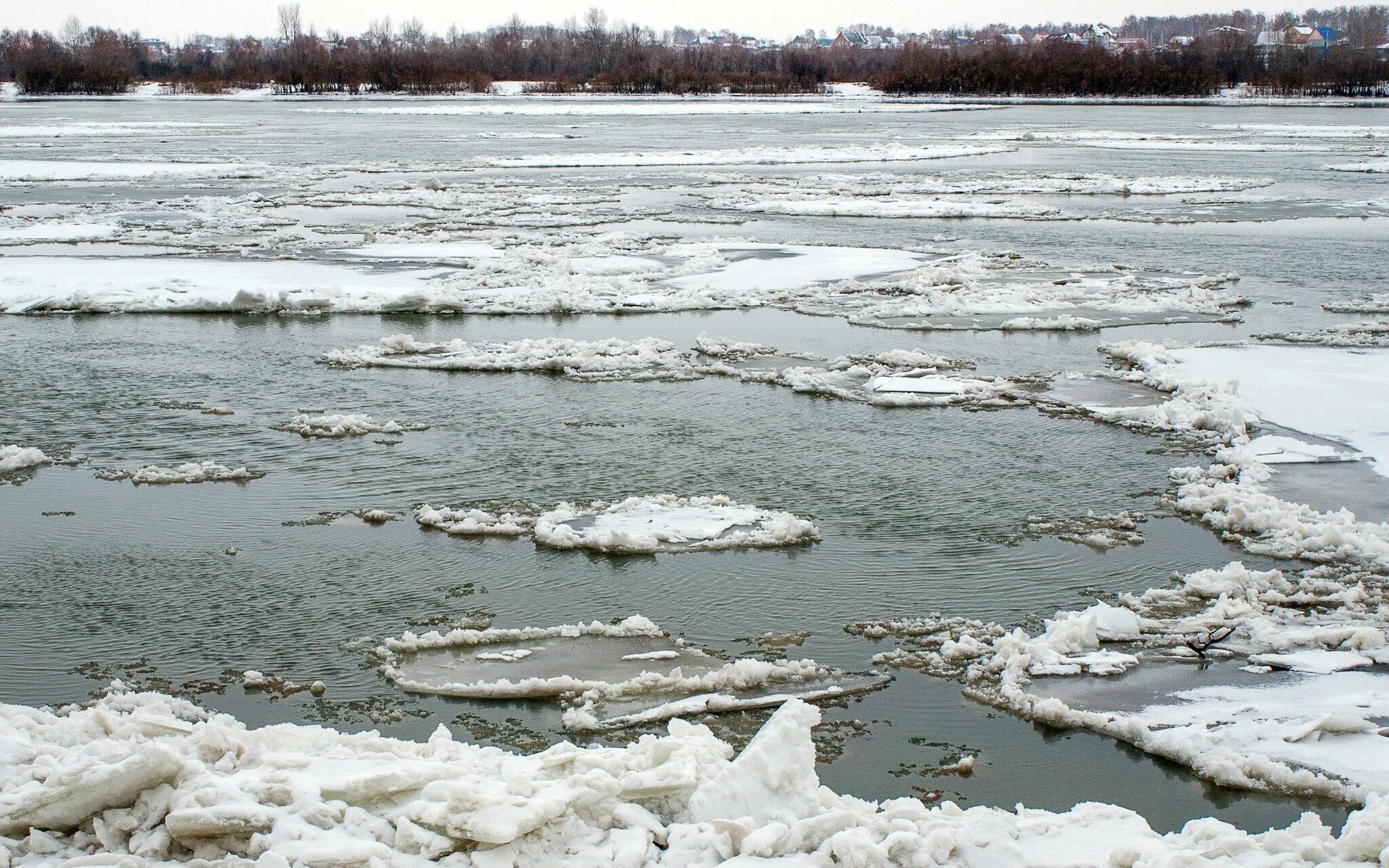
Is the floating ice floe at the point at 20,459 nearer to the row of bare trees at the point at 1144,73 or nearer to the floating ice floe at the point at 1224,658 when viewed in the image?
the floating ice floe at the point at 1224,658

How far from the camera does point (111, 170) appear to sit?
1046 inches

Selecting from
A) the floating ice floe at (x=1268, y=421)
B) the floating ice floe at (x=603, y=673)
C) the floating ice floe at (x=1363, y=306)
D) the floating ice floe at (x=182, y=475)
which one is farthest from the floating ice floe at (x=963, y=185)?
the floating ice floe at (x=603, y=673)

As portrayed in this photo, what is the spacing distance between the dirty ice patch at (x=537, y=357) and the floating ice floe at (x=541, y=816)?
235 inches

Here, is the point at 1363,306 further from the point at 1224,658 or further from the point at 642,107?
the point at 642,107

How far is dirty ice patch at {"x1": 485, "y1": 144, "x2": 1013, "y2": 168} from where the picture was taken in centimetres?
2917

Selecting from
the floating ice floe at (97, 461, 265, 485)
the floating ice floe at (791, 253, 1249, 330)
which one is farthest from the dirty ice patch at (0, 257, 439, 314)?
the floating ice floe at (97, 461, 265, 485)

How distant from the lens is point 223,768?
147 inches

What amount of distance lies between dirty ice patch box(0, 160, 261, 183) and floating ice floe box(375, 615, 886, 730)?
72.1 feet

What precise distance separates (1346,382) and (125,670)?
7.87 meters

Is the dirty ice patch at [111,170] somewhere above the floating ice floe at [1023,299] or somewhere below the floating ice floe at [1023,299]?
above

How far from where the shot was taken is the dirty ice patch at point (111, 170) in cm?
2512

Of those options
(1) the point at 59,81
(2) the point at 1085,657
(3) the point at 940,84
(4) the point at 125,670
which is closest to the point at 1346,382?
(2) the point at 1085,657

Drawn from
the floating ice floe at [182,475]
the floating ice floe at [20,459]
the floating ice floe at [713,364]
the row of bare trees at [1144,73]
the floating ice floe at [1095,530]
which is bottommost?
the floating ice floe at [1095,530]

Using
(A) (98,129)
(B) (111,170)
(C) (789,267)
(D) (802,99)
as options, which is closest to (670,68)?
(D) (802,99)
